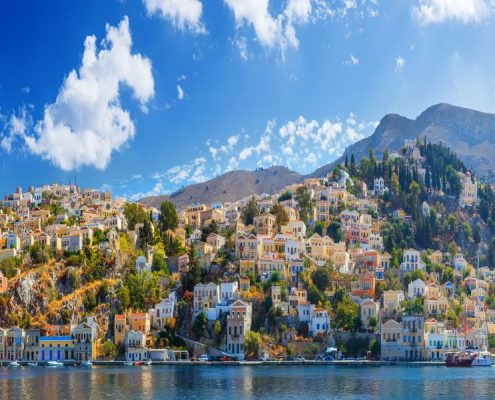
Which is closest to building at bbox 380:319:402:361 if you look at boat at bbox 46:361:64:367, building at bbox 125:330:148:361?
building at bbox 125:330:148:361

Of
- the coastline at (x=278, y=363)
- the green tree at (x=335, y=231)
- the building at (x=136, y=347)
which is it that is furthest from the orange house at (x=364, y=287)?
the building at (x=136, y=347)

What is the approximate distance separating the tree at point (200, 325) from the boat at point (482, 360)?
92.3ft

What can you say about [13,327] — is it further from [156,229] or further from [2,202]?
[2,202]

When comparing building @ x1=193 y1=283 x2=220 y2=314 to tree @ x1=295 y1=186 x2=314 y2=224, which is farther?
tree @ x1=295 y1=186 x2=314 y2=224

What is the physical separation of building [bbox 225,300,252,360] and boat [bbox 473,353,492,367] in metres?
24.0

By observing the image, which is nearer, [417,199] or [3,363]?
[3,363]

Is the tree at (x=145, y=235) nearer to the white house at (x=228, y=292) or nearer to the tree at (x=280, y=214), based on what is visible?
the white house at (x=228, y=292)

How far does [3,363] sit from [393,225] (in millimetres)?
55445

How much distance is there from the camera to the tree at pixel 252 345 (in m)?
92.4

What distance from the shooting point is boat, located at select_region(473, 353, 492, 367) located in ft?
312

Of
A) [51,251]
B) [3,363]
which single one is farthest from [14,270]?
[3,363]

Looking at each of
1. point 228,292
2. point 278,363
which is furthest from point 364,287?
point 278,363

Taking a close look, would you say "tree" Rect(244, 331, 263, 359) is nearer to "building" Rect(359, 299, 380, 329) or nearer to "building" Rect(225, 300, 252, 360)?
"building" Rect(225, 300, 252, 360)

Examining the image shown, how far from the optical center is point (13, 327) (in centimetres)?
9631
